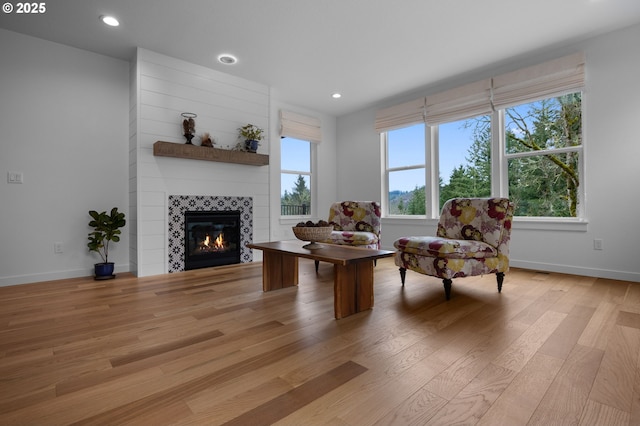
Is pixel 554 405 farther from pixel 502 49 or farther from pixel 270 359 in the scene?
pixel 502 49

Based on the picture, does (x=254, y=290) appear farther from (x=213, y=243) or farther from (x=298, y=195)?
(x=298, y=195)

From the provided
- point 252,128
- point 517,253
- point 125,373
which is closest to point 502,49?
point 517,253

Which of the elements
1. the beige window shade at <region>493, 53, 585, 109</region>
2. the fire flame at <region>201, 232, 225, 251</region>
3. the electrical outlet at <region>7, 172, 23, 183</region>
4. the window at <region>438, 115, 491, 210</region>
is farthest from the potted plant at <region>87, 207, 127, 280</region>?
the beige window shade at <region>493, 53, 585, 109</region>

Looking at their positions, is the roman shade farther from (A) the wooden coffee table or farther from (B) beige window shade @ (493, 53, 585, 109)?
(A) the wooden coffee table

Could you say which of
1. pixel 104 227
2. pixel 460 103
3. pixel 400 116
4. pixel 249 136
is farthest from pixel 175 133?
pixel 460 103

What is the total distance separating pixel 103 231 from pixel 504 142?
4825 millimetres

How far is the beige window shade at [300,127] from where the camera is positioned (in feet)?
16.4

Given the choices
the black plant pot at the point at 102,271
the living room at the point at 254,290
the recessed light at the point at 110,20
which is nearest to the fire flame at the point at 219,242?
→ the living room at the point at 254,290

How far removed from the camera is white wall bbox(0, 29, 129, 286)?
309 centimetres

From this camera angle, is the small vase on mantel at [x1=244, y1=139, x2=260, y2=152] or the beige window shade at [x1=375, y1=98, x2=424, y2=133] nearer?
the small vase on mantel at [x1=244, y1=139, x2=260, y2=152]

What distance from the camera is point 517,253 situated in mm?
3791

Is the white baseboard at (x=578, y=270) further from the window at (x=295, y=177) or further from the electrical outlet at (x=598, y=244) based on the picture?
the window at (x=295, y=177)

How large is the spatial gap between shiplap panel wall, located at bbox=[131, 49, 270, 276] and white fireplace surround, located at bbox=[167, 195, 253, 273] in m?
0.06

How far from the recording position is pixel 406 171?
16.4 ft
